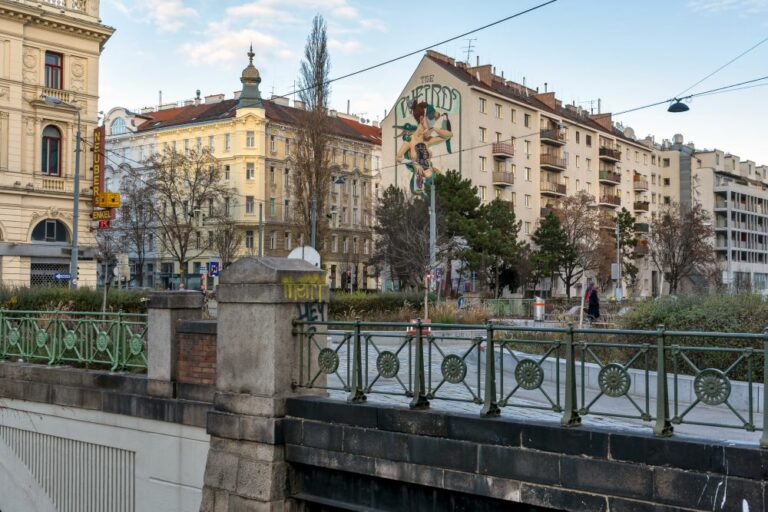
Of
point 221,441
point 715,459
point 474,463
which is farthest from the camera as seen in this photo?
point 221,441

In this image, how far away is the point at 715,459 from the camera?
5.84 meters

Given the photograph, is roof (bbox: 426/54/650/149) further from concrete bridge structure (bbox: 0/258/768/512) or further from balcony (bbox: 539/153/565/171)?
concrete bridge structure (bbox: 0/258/768/512)

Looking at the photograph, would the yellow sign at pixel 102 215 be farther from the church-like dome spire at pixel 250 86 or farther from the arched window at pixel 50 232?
the church-like dome spire at pixel 250 86

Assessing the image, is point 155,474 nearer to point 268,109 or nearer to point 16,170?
point 16,170

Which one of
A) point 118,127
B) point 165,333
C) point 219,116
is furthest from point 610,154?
point 165,333

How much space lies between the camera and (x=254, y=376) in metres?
9.04

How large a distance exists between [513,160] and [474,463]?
204 feet

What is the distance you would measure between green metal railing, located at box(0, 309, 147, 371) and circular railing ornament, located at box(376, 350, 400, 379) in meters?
4.23

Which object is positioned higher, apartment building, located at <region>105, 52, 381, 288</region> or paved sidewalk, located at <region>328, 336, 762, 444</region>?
apartment building, located at <region>105, 52, 381, 288</region>

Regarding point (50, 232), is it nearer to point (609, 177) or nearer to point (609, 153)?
point (609, 177)

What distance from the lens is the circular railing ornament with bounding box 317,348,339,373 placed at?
8664mm

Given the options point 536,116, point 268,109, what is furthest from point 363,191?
point 536,116

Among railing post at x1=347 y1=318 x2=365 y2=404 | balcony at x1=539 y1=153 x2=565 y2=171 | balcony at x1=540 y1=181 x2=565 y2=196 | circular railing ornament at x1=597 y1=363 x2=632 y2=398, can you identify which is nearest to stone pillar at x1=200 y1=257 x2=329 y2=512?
railing post at x1=347 y1=318 x2=365 y2=404

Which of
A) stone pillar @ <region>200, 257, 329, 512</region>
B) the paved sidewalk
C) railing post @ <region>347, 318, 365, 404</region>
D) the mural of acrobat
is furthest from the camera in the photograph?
the mural of acrobat
